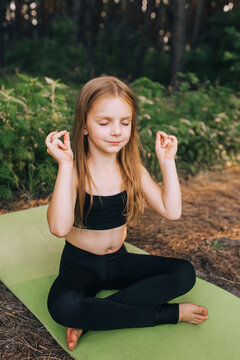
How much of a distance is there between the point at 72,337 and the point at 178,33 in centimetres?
784

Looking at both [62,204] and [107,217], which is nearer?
[62,204]

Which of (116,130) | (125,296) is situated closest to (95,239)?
(125,296)

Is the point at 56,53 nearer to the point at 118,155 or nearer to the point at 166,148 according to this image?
the point at 118,155

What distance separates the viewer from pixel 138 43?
61.7 feet

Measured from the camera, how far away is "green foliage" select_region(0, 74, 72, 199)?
3.05 metres

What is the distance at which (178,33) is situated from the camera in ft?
26.4

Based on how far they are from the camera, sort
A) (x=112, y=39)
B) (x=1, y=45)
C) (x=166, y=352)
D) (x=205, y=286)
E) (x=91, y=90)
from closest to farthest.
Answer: (x=166, y=352)
(x=91, y=90)
(x=205, y=286)
(x=1, y=45)
(x=112, y=39)

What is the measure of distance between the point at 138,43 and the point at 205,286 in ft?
60.9

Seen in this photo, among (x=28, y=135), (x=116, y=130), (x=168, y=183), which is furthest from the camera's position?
(x=28, y=135)

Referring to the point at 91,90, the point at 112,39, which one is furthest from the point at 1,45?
the point at 91,90

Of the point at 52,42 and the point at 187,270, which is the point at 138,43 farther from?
the point at 187,270

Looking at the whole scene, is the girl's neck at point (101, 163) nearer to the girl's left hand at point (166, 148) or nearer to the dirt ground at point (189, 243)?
the girl's left hand at point (166, 148)

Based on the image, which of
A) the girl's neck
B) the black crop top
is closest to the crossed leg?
the black crop top

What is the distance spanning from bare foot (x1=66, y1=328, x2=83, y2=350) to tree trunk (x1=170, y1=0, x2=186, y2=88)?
21.4 feet
